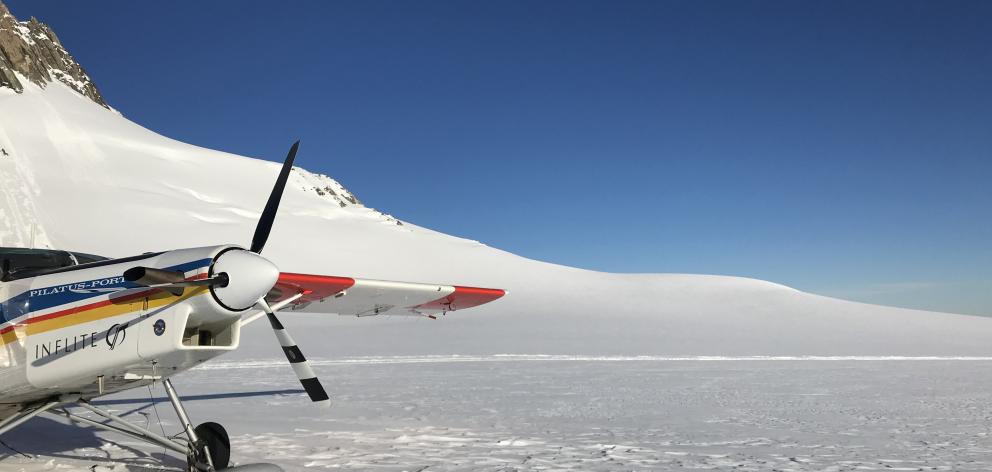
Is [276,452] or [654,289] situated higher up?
[654,289]

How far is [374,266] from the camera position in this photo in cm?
6306

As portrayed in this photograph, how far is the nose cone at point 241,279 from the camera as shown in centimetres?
614

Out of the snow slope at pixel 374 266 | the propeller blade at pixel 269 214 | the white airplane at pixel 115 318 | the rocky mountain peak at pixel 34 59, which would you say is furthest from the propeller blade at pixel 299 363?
the rocky mountain peak at pixel 34 59

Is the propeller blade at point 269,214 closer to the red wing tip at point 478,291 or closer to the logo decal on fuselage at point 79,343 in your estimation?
the logo decal on fuselage at point 79,343

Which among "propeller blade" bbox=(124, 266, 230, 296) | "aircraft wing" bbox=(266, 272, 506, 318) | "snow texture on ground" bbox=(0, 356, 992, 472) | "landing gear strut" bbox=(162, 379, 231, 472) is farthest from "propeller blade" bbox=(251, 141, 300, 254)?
"snow texture on ground" bbox=(0, 356, 992, 472)

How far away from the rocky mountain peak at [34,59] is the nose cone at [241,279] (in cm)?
11616

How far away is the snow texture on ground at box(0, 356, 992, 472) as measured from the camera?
791 centimetres

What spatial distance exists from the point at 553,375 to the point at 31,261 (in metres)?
13.9

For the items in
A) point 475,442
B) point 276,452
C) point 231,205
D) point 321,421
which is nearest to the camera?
point 276,452

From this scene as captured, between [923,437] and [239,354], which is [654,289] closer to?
[239,354]

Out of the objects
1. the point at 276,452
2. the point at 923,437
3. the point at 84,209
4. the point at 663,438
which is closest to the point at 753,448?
the point at 663,438

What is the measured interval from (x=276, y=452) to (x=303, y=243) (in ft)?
199

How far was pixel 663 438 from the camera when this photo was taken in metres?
9.30

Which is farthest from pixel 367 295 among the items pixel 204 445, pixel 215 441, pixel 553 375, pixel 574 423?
pixel 553 375
